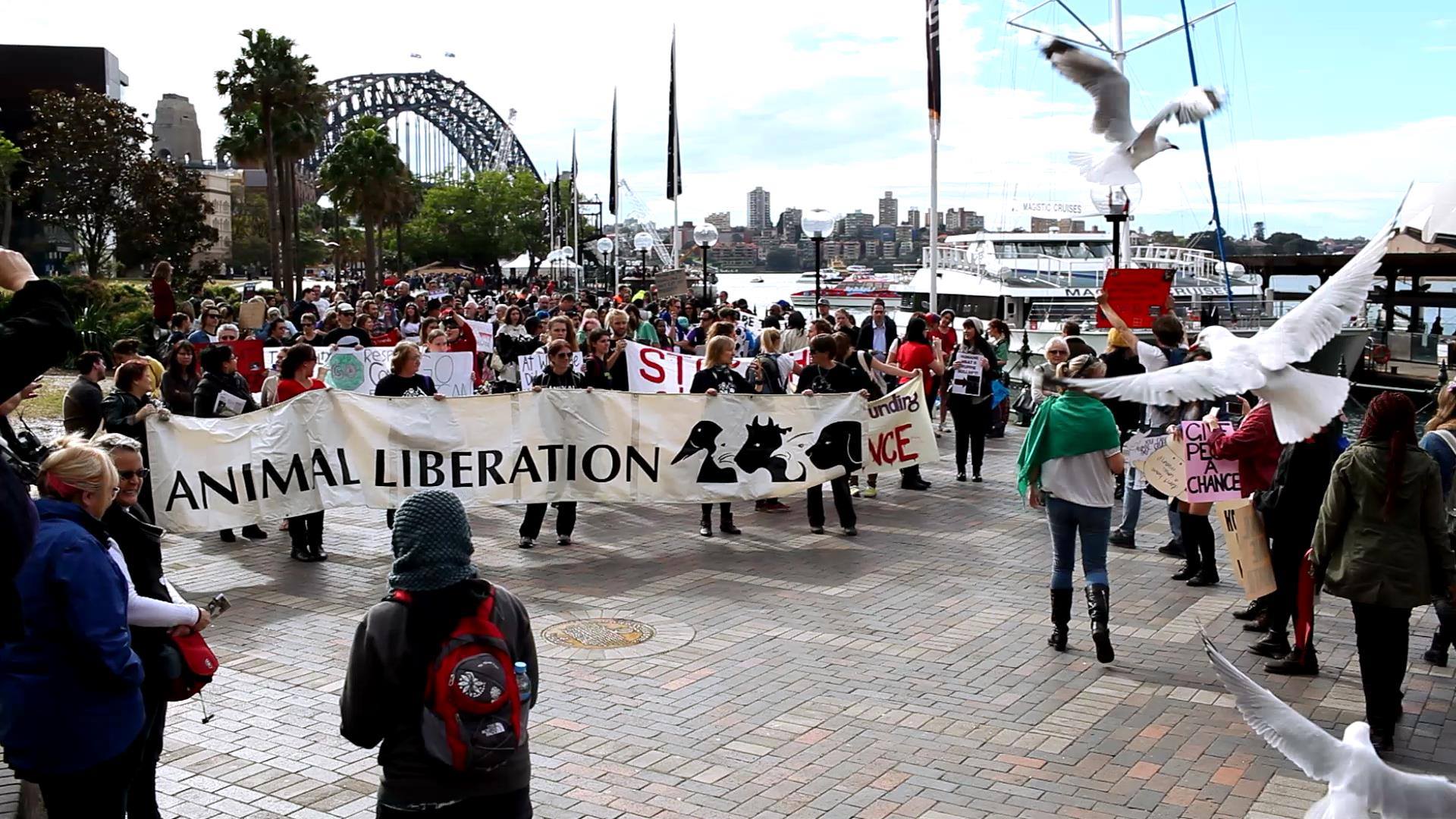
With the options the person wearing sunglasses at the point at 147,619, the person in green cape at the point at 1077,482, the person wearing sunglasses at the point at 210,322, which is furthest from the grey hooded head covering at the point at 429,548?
the person wearing sunglasses at the point at 210,322

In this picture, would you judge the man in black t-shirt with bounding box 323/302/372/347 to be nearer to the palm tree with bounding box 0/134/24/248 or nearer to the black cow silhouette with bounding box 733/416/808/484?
the black cow silhouette with bounding box 733/416/808/484

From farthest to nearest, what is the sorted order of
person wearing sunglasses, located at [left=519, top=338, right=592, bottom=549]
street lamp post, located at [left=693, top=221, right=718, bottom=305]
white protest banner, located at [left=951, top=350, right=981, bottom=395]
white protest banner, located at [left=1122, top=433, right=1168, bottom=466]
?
street lamp post, located at [left=693, top=221, right=718, bottom=305] → white protest banner, located at [left=951, top=350, right=981, bottom=395] → person wearing sunglasses, located at [left=519, top=338, right=592, bottom=549] → white protest banner, located at [left=1122, top=433, right=1168, bottom=466]

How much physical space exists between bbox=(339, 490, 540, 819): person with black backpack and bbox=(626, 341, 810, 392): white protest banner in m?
10.0

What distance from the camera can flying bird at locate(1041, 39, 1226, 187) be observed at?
12.4m

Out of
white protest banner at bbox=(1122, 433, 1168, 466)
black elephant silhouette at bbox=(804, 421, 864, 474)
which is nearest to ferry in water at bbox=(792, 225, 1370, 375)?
black elephant silhouette at bbox=(804, 421, 864, 474)

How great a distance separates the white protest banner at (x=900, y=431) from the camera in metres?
A: 12.4

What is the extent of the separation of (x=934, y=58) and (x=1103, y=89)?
9.42 metres

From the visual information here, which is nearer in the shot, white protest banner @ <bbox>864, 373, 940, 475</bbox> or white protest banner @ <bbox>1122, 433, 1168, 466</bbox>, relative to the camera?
white protest banner @ <bbox>1122, 433, 1168, 466</bbox>

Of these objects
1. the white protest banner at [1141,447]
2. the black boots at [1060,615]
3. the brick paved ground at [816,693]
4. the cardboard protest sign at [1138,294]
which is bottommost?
the brick paved ground at [816,693]

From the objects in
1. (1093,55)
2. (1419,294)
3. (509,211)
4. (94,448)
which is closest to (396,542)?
(94,448)

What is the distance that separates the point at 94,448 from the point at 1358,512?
5.78 m

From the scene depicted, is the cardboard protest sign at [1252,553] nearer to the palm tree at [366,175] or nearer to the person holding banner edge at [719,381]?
the person holding banner edge at [719,381]

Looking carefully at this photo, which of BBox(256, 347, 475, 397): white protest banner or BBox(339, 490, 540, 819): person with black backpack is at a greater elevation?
BBox(256, 347, 475, 397): white protest banner

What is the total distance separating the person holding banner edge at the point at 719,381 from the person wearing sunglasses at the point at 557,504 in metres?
1.10
